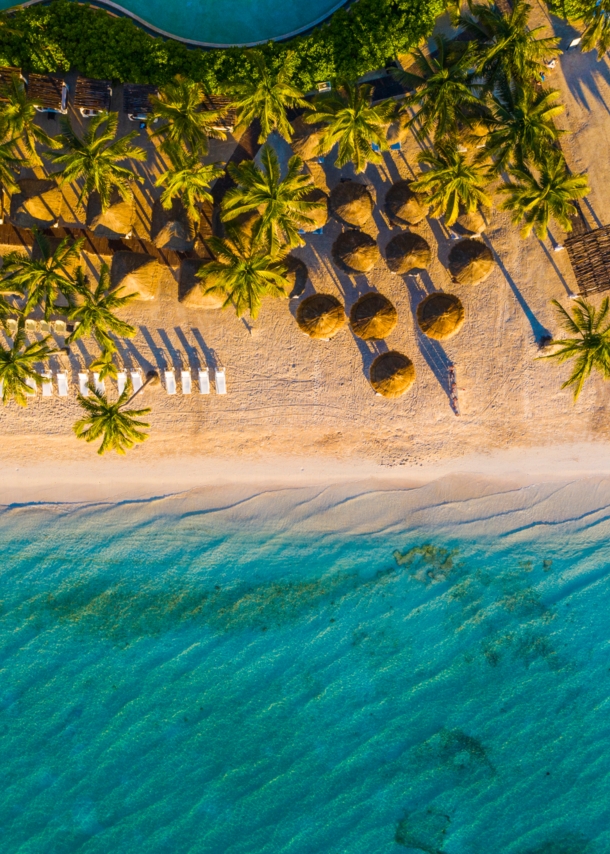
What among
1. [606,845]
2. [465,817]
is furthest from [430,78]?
[606,845]

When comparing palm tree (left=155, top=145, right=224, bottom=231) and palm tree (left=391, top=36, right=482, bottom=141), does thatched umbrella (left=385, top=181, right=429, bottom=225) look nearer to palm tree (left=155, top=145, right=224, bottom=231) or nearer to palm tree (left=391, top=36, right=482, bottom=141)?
palm tree (left=391, top=36, right=482, bottom=141)

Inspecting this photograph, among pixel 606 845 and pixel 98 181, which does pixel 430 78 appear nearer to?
pixel 98 181

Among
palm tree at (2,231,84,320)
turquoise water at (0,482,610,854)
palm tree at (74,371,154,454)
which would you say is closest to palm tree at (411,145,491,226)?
turquoise water at (0,482,610,854)

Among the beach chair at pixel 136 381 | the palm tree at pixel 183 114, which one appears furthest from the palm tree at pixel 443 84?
the beach chair at pixel 136 381

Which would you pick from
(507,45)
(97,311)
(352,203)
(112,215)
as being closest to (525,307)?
(352,203)

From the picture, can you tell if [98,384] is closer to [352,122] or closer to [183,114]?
[183,114]

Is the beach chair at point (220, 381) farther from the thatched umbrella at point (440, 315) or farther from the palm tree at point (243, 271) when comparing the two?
the thatched umbrella at point (440, 315)
